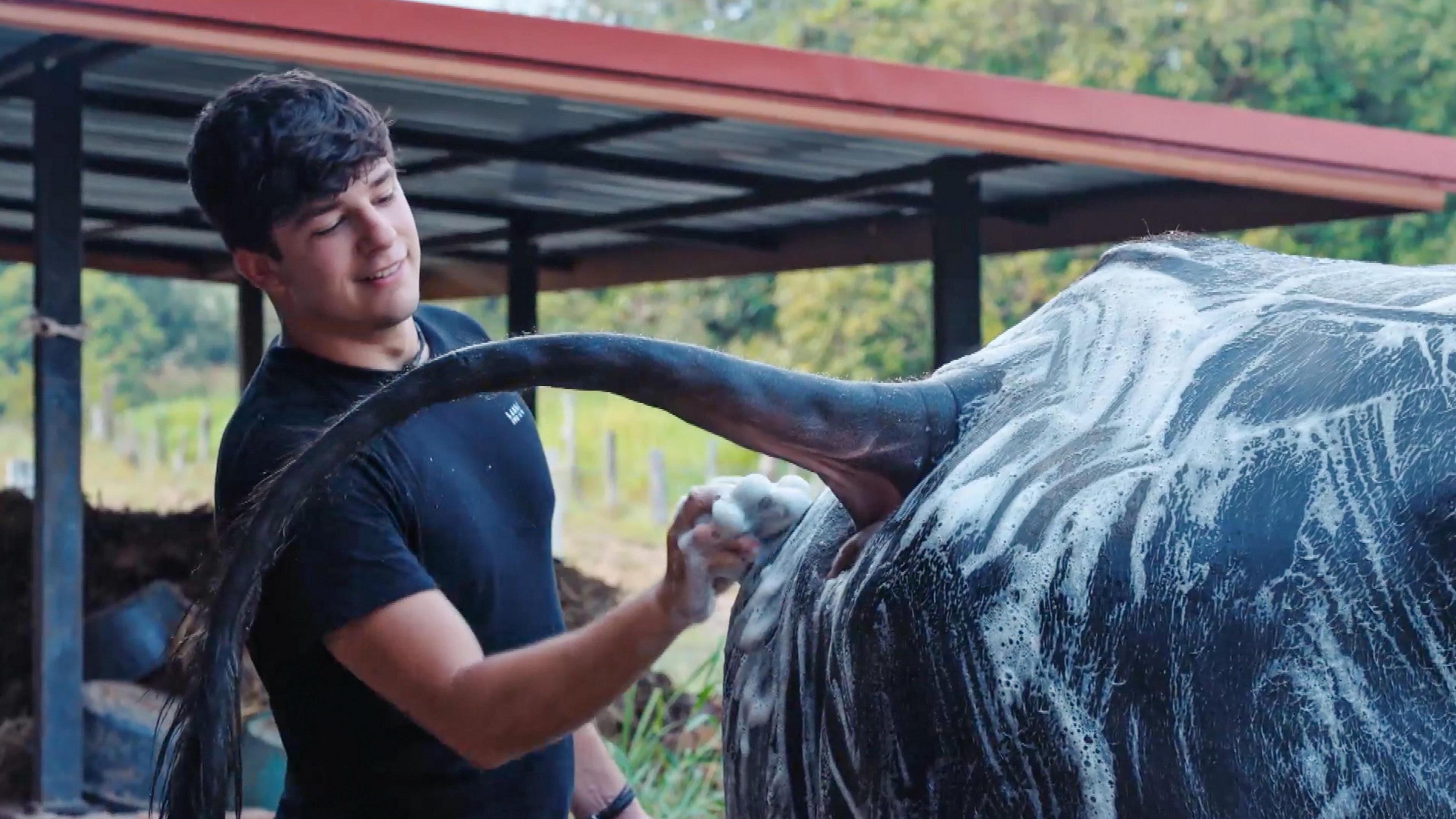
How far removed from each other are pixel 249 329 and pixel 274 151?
8.14 m

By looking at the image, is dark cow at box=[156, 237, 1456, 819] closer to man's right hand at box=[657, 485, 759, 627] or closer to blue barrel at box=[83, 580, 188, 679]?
man's right hand at box=[657, 485, 759, 627]

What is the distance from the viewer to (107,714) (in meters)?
6.01

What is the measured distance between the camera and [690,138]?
20.0ft

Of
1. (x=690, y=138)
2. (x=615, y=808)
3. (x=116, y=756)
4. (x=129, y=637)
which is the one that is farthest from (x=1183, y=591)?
(x=129, y=637)

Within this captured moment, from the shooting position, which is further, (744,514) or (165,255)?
(165,255)

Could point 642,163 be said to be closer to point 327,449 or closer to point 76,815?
point 76,815

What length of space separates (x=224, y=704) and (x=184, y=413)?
3193 cm

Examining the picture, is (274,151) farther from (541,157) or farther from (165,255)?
(165,255)

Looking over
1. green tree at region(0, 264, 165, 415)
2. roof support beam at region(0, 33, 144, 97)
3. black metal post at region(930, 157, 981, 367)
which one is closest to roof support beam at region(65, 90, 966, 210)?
roof support beam at region(0, 33, 144, 97)

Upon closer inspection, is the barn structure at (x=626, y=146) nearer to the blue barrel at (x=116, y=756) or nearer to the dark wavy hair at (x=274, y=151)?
the blue barrel at (x=116, y=756)

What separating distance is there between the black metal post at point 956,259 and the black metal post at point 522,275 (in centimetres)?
262

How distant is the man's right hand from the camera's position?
163 cm

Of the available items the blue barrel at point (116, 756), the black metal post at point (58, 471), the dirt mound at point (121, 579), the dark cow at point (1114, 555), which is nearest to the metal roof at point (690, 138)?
the black metal post at point (58, 471)

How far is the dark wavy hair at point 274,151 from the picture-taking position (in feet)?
6.78
